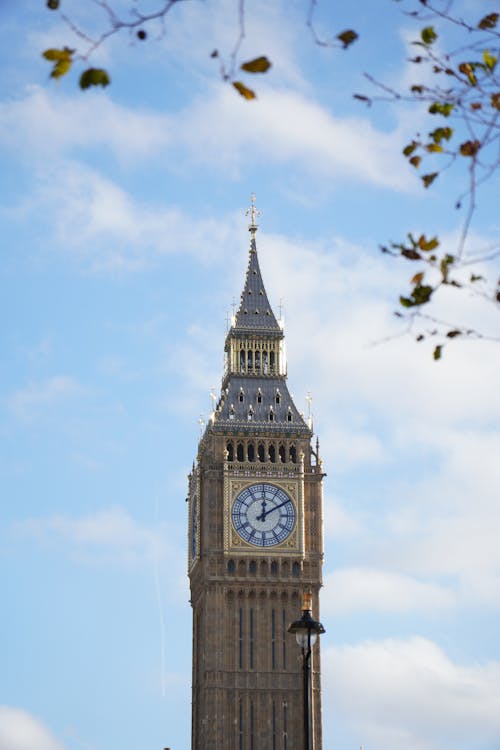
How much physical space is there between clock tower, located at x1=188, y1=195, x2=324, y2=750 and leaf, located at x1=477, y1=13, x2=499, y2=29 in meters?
78.6

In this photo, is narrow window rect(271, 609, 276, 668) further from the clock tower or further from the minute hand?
the minute hand

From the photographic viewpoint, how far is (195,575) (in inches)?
4107

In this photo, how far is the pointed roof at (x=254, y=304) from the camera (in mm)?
108250

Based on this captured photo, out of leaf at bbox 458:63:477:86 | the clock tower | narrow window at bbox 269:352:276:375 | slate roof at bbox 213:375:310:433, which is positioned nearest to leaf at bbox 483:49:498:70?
leaf at bbox 458:63:477:86

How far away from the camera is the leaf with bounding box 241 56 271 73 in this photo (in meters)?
20.0

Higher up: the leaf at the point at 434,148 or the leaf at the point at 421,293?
the leaf at the point at 434,148

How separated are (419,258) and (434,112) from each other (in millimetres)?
2011

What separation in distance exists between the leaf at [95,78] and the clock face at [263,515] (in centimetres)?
8141

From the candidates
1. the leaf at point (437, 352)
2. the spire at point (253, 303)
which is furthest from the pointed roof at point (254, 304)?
the leaf at point (437, 352)

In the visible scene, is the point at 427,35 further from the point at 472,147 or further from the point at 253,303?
the point at 253,303

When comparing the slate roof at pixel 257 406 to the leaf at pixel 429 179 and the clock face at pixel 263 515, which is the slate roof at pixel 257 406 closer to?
the clock face at pixel 263 515

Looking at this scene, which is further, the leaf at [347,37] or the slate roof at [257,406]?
the slate roof at [257,406]

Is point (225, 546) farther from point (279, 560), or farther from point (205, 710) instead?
point (205, 710)

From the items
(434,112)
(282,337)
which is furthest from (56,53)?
(282,337)
